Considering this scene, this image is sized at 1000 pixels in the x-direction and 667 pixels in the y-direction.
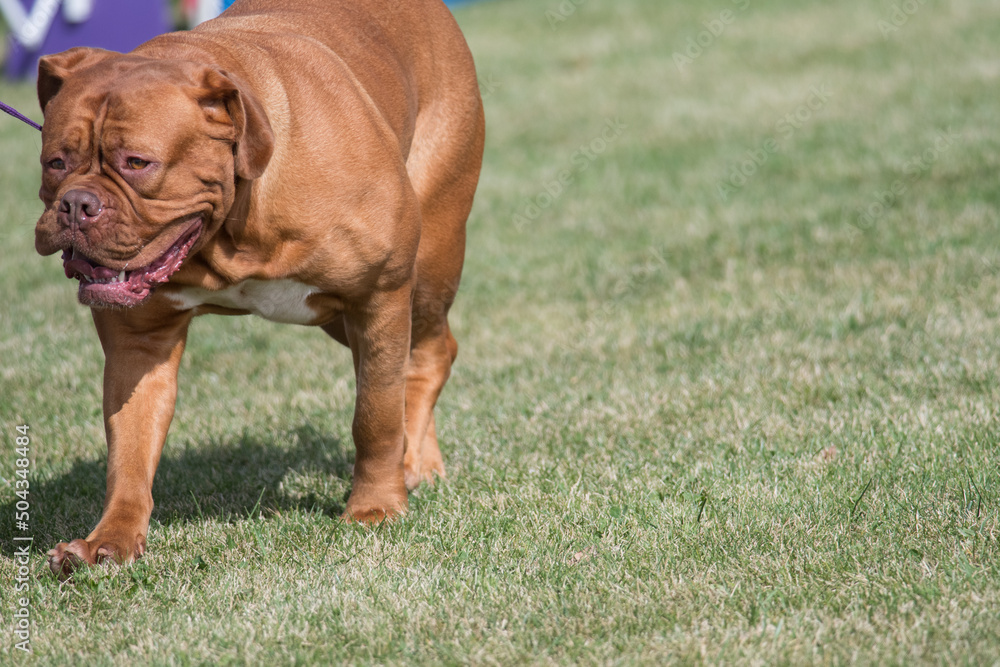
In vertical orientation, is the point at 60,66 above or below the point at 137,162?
above

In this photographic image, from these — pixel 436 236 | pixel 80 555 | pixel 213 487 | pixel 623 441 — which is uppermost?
pixel 436 236

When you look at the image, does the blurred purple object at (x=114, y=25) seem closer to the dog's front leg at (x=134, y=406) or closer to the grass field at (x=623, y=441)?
the grass field at (x=623, y=441)

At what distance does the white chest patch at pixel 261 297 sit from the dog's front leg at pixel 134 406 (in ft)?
0.49

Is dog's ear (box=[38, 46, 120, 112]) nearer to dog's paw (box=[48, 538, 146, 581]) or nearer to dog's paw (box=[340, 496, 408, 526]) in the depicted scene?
dog's paw (box=[48, 538, 146, 581])

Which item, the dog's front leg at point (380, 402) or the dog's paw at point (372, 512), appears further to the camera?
the dog's paw at point (372, 512)

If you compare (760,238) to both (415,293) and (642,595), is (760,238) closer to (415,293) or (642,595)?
(415,293)

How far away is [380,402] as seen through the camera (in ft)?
12.0

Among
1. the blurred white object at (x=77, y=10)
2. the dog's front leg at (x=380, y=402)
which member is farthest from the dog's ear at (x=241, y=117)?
the blurred white object at (x=77, y=10)

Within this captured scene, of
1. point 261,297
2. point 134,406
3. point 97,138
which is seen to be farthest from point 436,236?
point 97,138

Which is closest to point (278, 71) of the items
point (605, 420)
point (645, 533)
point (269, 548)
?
point (269, 548)

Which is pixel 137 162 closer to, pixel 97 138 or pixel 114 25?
pixel 97 138

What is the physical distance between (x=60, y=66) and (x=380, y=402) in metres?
1.40

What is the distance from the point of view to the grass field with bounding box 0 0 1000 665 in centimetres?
294

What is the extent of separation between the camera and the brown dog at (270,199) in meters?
2.79
